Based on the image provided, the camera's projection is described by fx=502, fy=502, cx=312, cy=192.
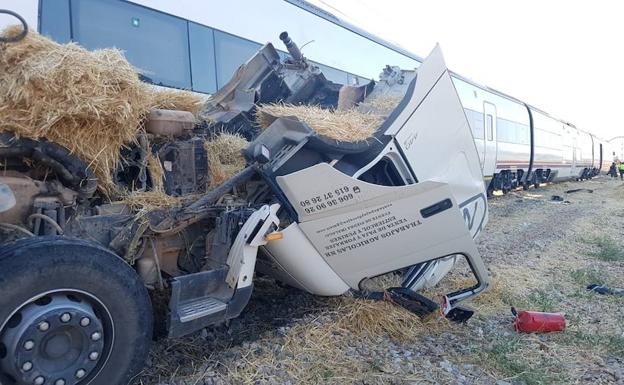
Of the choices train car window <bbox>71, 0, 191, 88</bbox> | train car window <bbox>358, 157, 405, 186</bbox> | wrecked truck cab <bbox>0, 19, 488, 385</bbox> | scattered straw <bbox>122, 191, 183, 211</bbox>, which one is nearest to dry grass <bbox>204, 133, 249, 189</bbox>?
wrecked truck cab <bbox>0, 19, 488, 385</bbox>

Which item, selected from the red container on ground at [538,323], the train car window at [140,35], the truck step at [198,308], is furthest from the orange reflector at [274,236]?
the train car window at [140,35]

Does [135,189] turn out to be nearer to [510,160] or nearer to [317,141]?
[317,141]

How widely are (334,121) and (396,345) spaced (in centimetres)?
168

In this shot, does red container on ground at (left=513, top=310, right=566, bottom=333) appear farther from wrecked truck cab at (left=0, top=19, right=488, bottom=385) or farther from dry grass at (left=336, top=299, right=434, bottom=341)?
dry grass at (left=336, top=299, right=434, bottom=341)

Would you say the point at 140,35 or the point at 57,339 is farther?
the point at 140,35

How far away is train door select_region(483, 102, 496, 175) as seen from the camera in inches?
601

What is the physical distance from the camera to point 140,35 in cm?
612

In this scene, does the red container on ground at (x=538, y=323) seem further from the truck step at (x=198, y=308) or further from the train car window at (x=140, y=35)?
the train car window at (x=140, y=35)

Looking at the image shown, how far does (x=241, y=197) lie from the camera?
11.6ft

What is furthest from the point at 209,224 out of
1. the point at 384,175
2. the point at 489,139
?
the point at 489,139

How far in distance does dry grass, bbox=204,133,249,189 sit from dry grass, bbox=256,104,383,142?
29 centimetres

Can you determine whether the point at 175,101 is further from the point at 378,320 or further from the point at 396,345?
the point at 396,345

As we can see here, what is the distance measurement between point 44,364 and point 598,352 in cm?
358

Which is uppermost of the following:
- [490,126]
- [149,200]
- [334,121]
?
[334,121]
